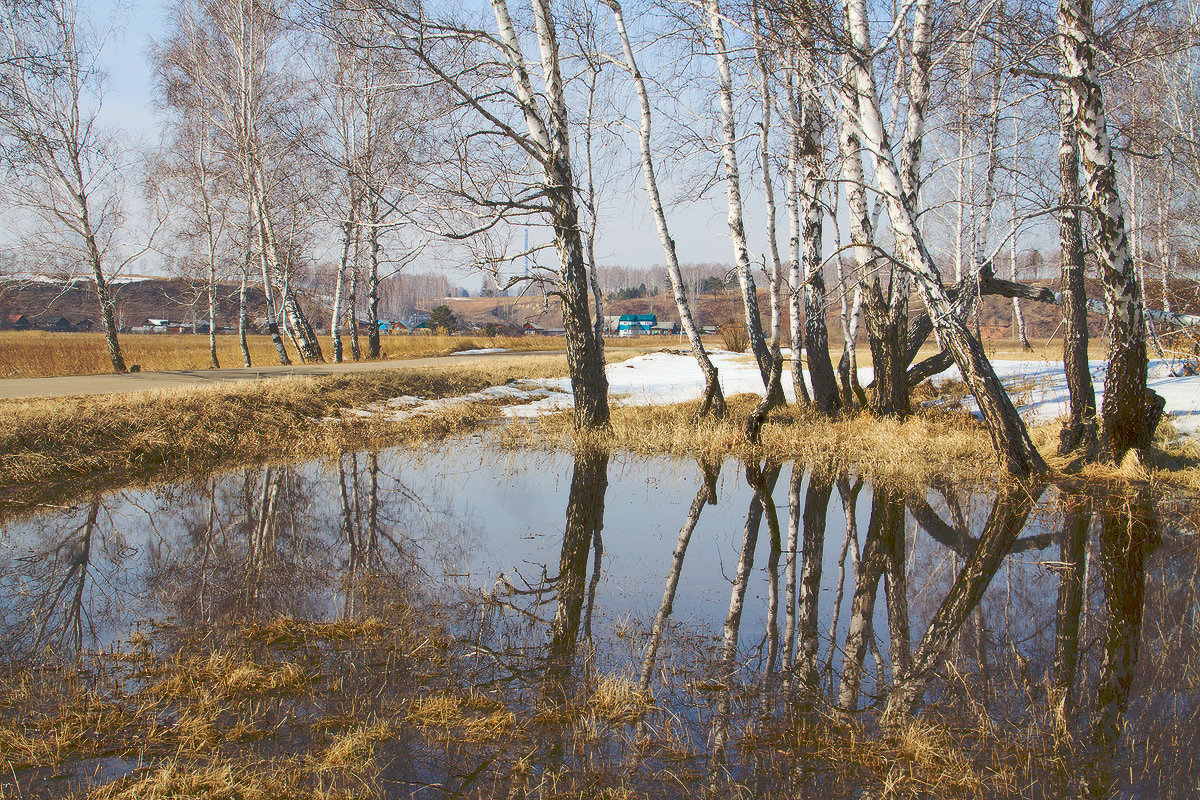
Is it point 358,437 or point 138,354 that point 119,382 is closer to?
point 358,437

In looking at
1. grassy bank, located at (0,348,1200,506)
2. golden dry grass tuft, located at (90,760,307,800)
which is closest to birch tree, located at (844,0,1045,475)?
grassy bank, located at (0,348,1200,506)

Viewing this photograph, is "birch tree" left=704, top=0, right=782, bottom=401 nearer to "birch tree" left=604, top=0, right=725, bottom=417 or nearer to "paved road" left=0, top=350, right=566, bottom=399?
"birch tree" left=604, top=0, right=725, bottom=417

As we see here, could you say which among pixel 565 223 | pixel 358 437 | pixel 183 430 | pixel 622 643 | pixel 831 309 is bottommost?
pixel 622 643

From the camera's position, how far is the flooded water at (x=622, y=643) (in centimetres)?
287

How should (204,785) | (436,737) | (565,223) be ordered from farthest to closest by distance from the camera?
(565,223) → (436,737) → (204,785)

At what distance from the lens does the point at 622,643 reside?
4.12m

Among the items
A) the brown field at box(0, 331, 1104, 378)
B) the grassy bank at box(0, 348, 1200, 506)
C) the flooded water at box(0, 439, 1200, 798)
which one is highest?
the brown field at box(0, 331, 1104, 378)

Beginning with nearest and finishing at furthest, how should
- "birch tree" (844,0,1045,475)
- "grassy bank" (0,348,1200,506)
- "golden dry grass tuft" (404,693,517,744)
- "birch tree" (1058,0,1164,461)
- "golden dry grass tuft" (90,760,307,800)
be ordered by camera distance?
"golden dry grass tuft" (90,760,307,800) < "golden dry grass tuft" (404,693,517,744) < "birch tree" (1058,0,1164,461) < "birch tree" (844,0,1045,475) < "grassy bank" (0,348,1200,506)

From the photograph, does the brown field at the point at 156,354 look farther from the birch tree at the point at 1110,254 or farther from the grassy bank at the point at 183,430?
the grassy bank at the point at 183,430

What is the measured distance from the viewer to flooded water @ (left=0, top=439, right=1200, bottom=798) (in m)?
2.87

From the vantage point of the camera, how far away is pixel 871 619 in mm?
4441

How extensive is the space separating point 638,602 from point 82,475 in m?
7.31

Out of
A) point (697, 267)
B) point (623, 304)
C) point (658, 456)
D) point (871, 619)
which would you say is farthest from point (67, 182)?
point (623, 304)

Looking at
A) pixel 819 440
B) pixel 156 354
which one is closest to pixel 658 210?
pixel 819 440
